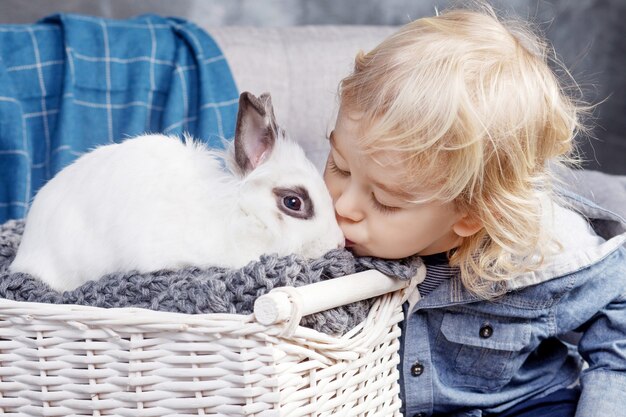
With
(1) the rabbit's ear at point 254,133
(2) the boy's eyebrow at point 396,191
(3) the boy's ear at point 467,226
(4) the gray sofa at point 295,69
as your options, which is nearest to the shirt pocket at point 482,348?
(3) the boy's ear at point 467,226

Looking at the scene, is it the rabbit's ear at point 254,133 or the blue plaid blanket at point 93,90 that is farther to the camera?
the blue plaid blanket at point 93,90

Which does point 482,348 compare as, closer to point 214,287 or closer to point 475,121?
point 475,121

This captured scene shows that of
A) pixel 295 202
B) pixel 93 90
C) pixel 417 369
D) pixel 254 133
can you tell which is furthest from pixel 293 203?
pixel 93 90

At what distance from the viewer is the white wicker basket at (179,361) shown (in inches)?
37.0

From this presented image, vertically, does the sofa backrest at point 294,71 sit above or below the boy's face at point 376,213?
below

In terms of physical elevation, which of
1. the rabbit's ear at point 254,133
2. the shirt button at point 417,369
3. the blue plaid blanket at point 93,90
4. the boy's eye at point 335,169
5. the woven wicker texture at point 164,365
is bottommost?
the shirt button at point 417,369

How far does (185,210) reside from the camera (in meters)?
1.13

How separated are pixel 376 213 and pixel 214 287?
0.27 m

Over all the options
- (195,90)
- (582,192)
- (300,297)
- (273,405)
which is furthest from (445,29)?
(195,90)

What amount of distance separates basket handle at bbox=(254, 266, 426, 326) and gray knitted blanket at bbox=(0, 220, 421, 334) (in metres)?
0.02

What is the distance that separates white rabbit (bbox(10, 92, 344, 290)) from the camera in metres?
1.12

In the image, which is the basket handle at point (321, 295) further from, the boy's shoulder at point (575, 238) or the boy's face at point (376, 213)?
the boy's shoulder at point (575, 238)

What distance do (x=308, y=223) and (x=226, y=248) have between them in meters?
0.11

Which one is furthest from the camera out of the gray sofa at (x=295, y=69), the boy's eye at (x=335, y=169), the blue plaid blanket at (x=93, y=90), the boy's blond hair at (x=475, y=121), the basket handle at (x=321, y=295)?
the gray sofa at (x=295, y=69)
